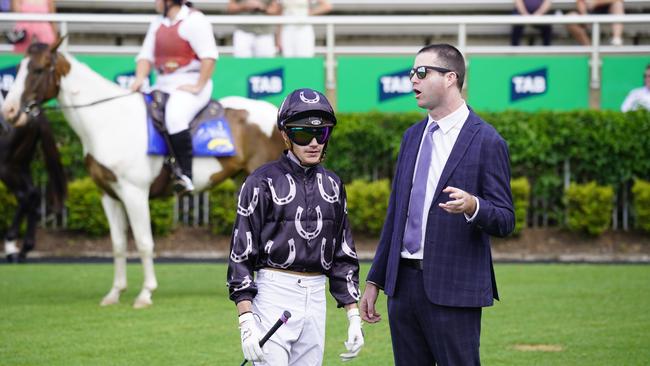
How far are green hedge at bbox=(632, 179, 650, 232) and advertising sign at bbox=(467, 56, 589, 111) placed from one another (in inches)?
66.1

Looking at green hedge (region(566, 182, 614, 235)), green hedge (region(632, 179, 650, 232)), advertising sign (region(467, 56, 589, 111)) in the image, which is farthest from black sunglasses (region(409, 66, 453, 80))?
advertising sign (region(467, 56, 589, 111))

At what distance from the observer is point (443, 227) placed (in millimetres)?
4684

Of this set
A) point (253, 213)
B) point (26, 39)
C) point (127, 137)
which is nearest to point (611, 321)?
point (127, 137)

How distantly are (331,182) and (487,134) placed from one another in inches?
27.4

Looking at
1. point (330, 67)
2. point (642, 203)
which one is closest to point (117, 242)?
point (330, 67)

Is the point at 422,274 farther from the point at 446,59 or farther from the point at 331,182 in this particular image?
the point at 446,59

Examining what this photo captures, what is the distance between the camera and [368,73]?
15203 millimetres

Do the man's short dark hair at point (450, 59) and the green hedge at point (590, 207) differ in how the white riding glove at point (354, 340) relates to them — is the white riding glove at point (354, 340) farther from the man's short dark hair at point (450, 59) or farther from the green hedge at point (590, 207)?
the green hedge at point (590, 207)

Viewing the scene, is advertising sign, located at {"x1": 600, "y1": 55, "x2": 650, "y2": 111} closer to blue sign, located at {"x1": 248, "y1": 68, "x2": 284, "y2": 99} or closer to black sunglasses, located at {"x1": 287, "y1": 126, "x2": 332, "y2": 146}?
blue sign, located at {"x1": 248, "y1": 68, "x2": 284, "y2": 99}

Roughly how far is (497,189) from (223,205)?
9.93m

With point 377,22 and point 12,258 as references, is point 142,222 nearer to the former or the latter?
point 12,258

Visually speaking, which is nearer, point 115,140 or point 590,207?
point 115,140

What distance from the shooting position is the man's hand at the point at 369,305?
4953mm

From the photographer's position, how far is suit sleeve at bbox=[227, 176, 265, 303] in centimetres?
461
